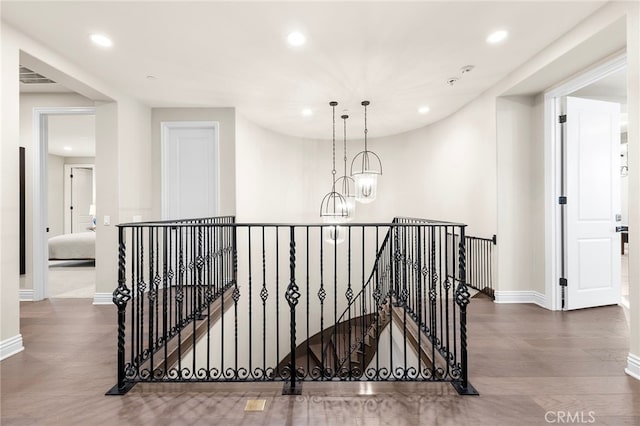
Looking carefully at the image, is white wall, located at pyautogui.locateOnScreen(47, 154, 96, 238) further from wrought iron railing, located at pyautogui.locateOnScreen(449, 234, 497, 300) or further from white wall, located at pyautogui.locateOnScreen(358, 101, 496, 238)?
wrought iron railing, located at pyautogui.locateOnScreen(449, 234, 497, 300)

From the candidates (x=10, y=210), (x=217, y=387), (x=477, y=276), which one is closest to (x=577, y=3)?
(x=477, y=276)

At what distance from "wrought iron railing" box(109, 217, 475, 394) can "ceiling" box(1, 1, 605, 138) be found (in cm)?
170

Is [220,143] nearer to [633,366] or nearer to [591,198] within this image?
[591,198]

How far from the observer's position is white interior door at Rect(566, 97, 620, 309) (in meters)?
3.85

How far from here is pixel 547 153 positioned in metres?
3.94

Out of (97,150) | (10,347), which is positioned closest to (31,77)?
(97,150)

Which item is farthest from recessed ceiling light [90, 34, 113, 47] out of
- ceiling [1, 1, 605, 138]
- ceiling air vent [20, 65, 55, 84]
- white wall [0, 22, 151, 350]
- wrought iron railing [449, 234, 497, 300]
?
wrought iron railing [449, 234, 497, 300]

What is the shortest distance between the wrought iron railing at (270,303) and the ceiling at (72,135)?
3.08 m

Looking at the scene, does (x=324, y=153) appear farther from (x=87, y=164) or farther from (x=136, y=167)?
(x=87, y=164)

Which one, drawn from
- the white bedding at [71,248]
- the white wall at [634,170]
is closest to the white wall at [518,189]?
the white wall at [634,170]

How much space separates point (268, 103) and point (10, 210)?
316cm

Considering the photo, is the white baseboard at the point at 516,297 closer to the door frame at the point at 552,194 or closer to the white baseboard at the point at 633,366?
the door frame at the point at 552,194

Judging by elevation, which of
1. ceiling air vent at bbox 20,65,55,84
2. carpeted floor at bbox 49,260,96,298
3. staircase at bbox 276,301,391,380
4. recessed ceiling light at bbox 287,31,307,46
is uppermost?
ceiling air vent at bbox 20,65,55,84

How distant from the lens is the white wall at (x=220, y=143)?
4.91 meters
